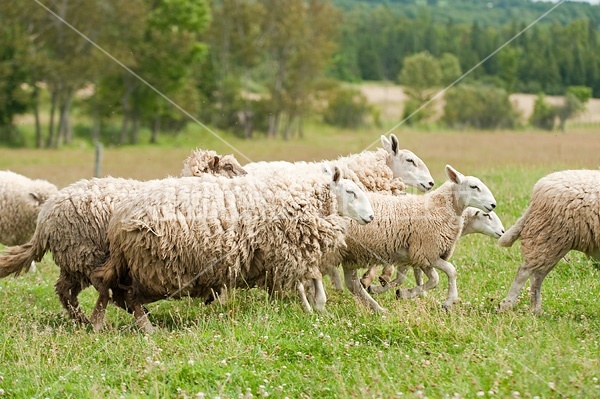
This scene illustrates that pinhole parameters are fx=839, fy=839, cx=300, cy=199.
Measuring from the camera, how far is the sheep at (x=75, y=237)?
920cm

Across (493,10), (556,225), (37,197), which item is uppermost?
(493,10)

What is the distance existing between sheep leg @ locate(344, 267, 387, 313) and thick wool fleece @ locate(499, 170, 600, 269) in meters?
1.66

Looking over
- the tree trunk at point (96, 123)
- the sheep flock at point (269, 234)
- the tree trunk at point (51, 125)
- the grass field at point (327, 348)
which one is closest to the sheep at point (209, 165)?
the sheep flock at point (269, 234)

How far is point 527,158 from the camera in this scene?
59.4ft

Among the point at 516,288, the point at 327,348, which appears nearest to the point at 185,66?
the point at 516,288

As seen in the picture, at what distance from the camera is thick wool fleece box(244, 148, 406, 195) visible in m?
11.1

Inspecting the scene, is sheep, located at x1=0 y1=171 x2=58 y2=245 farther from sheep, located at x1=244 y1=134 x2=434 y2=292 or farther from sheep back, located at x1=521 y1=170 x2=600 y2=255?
sheep back, located at x1=521 y1=170 x2=600 y2=255

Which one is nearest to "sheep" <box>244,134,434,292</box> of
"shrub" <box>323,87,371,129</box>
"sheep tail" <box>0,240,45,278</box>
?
"sheep tail" <box>0,240,45,278</box>

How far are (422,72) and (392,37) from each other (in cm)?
2742

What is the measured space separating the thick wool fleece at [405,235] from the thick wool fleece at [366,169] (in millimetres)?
1391

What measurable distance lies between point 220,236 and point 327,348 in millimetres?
1993

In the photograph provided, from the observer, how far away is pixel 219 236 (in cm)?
858

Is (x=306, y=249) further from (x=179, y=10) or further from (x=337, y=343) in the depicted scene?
(x=179, y=10)

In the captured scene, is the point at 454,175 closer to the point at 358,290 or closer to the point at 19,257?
the point at 358,290
